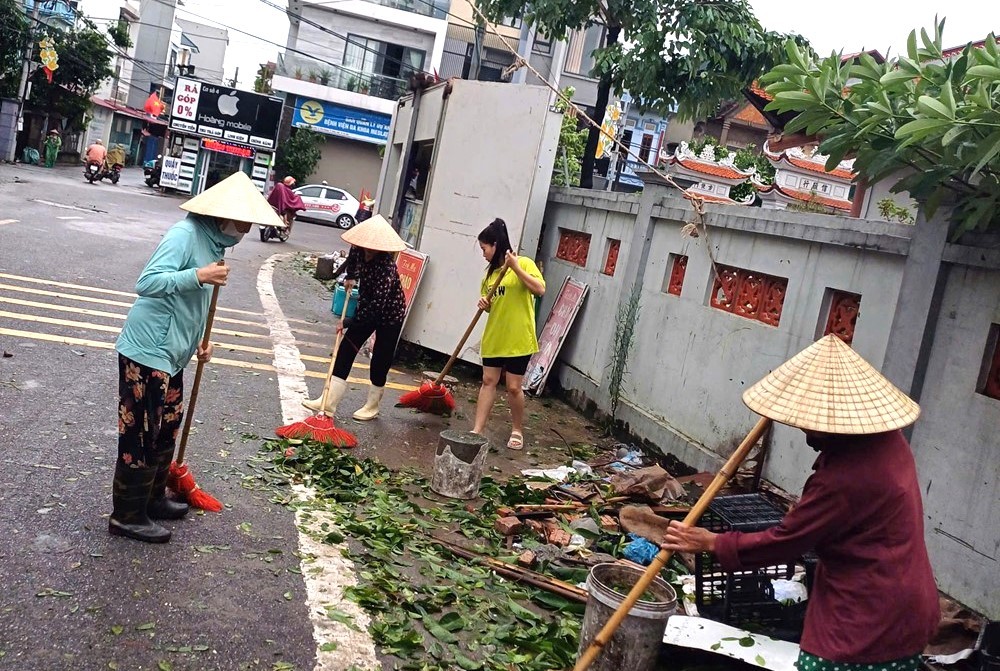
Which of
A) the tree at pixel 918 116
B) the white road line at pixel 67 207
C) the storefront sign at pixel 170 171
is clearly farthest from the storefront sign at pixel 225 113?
the tree at pixel 918 116

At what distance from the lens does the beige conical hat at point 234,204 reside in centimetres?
453

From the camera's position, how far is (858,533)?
113 inches

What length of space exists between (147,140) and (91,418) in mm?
60948

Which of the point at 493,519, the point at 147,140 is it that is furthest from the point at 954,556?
the point at 147,140

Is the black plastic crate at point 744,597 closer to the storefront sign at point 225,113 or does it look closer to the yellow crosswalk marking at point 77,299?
the yellow crosswalk marking at point 77,299

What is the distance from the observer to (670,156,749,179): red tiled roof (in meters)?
18.5

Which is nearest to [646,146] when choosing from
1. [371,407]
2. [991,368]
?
[371,407]

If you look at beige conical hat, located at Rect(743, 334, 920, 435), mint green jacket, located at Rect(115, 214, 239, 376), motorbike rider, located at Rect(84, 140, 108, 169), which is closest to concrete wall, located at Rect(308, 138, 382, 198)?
motorbike rider, located at Rect(84, 140, 108, 169)

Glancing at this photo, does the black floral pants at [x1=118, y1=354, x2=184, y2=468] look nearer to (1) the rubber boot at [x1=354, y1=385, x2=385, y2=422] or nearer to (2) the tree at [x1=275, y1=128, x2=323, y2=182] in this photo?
(1) the rubber boot at [x1=354, y1=385, x2=385, y2=422]

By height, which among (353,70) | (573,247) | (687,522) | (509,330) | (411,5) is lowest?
(687,522)

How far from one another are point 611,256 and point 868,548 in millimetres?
7001

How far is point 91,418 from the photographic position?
6242mm

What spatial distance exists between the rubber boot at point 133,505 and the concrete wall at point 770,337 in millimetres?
3871

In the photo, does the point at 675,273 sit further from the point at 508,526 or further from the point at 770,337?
the point at 508,526
